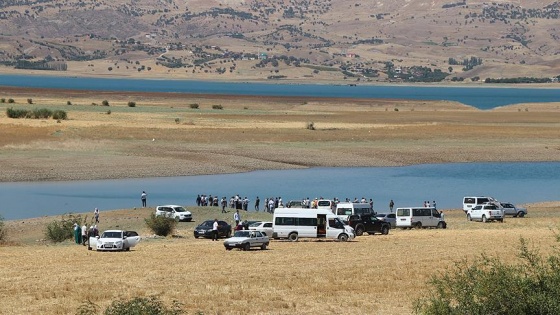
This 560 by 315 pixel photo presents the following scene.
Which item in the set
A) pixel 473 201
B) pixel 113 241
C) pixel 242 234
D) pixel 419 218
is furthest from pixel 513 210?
pixel 113 241

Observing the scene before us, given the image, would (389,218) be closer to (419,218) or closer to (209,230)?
(419,218)

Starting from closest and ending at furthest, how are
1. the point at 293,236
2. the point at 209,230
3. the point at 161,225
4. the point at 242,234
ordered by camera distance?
the point at 242,234
the point at 293,236
the point at 209,230
the point at 161,225

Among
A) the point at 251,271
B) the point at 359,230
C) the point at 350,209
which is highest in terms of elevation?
the point at 251,271

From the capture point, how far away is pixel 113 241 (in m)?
41.8

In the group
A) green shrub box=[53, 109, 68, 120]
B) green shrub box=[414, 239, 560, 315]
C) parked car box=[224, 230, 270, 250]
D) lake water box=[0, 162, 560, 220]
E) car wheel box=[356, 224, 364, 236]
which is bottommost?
lake water box=[0, 162, 560, 220]

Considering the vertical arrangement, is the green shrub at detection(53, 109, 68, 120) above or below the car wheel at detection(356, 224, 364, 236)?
above

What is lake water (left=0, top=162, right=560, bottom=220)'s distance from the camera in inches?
2501

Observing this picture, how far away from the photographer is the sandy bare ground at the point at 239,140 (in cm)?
7956

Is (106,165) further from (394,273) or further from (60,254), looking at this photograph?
(394,273)

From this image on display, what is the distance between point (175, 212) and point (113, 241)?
11645 millimetres

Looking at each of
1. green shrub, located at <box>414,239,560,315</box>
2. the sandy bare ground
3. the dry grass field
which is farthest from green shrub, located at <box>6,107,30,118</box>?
green shrub, located at <box>414,239,560,315</box>

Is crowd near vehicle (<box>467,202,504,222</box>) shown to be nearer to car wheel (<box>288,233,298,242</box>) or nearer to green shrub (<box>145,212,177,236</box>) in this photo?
car wheel (<box>288,233,298,242</box>)

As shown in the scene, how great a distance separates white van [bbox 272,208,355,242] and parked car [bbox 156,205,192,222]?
7266 millimetres

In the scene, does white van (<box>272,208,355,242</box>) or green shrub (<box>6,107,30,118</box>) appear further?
green shrub (<box>6,107,30,118</box>)
